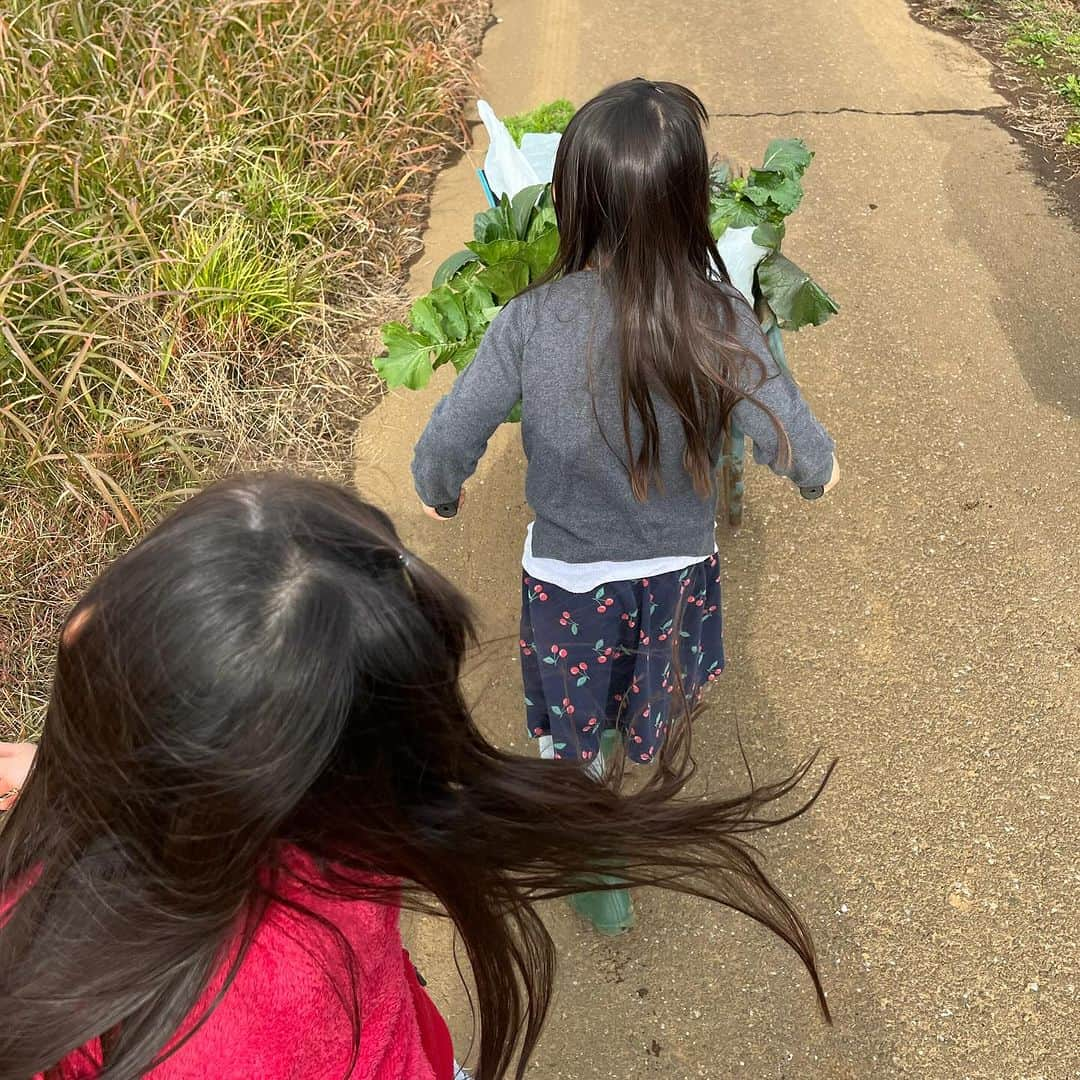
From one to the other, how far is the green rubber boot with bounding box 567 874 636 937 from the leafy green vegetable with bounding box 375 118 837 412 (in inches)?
40.5

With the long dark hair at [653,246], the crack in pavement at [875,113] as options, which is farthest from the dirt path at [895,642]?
the long dark hair at [653,246]

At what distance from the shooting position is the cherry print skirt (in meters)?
1.74

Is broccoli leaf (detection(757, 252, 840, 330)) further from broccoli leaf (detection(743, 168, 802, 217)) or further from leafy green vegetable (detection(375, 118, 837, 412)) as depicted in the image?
broccoli leaf (detection(743, 168, 802, 217))

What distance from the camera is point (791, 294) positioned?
6.47 feet

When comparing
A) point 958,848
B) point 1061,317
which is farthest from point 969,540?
point 1061,317

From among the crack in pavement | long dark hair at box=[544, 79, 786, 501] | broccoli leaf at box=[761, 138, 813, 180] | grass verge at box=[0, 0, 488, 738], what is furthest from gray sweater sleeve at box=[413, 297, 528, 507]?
the crack in pavement

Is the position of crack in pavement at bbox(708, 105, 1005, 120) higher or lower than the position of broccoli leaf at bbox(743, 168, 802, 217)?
lower

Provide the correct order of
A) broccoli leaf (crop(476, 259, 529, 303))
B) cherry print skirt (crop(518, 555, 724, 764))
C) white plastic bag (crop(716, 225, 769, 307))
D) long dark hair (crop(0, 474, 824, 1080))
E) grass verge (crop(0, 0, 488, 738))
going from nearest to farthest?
1. long dark hair (crop(0, 474, 824, 1080))
2. cherry print skirt (crop(518, 555, 724, 764))
3. broccoli leaf (crop(476, 259, 529, 303))
4. white plastic bag (crop(716, 225, 769, 307))
5. grass verge (crop(0, 0, 488, 738))

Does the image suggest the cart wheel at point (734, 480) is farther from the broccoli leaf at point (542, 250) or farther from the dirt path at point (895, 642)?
the broccoli leaf at point (542, 250)

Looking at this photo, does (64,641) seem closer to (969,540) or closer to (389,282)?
(969,540)

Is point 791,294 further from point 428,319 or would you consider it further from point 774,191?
point 428,319

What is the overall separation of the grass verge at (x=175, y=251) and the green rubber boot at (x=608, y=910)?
148cm

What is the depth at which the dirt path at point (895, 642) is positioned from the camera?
78.8 inches

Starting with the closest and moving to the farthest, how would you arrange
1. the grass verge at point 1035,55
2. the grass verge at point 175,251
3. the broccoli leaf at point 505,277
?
the broccoli leaf at point 505,277
the grass verge at point 175,251
the grass verge at point 1035,55
